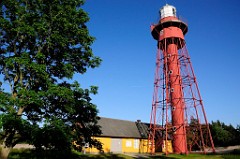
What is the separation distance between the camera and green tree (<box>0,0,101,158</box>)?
454 inches

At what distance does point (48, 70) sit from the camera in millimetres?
14539

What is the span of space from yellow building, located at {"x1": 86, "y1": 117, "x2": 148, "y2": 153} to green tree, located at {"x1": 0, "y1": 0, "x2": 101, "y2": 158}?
830 inches

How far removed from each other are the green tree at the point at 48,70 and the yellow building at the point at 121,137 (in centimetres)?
2109

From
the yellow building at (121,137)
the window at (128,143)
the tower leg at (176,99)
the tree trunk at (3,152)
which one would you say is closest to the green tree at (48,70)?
the tree trunk at (3,152)

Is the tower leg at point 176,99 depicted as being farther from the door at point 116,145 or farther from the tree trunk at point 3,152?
the tree trunk at point 3,152

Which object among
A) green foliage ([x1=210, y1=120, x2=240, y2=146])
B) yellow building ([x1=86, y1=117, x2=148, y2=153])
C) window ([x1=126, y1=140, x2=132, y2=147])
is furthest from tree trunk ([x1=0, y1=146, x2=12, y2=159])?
green foliage ([x1=210, y1=120, x2=240, y2=146])

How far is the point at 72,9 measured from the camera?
47.6 feet

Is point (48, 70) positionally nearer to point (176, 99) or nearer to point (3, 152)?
point (3, 152)

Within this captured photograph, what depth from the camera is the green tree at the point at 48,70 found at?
37.8ft

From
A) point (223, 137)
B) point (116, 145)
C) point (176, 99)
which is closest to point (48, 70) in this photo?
point (176, 99)

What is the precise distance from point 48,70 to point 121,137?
2521cm

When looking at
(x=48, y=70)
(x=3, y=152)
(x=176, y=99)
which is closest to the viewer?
(x=3, y=152)

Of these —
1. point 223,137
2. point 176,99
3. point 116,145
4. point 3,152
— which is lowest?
point 3,152

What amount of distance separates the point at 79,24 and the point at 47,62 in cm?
356
